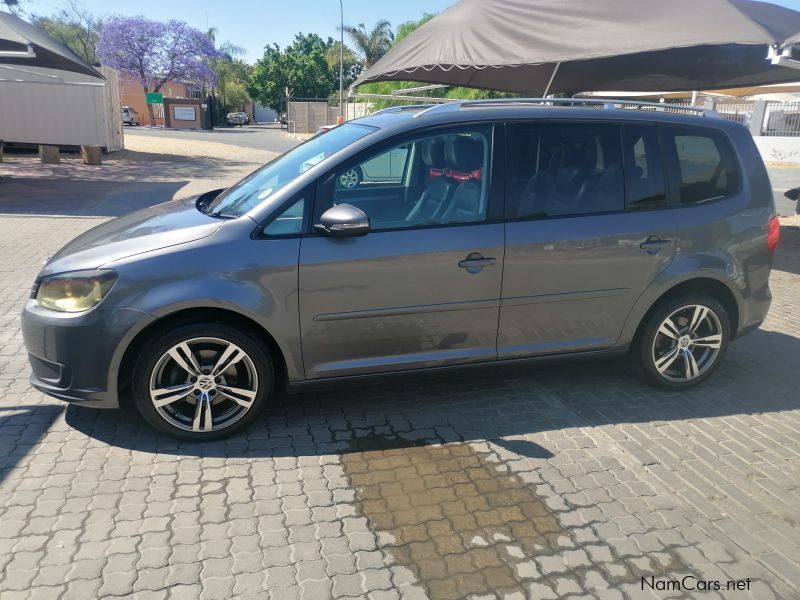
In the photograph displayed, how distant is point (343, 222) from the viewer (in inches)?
127

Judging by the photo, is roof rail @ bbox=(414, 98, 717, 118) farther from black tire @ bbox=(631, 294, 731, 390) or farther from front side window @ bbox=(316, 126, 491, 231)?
black tire @ bbox=(631, 294, 731, 390)

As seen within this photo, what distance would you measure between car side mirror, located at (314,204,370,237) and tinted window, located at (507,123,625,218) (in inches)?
35.9

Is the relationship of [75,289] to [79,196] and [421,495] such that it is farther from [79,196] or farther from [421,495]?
[79,196]

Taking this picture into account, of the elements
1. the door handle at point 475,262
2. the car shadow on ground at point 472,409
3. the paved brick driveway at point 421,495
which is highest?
the door handle at point 475,262

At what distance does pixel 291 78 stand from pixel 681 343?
67160mm

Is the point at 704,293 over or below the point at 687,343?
over

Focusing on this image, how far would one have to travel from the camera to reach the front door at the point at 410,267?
3348 millimetres

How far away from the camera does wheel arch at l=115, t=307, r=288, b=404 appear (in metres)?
3.21

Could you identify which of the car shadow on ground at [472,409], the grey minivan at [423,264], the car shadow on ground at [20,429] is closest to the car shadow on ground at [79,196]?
the car shadow on ground at [20,429]

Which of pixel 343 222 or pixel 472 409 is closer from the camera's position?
pixel 343 222

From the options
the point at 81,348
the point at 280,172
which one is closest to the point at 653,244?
the point at 280,172

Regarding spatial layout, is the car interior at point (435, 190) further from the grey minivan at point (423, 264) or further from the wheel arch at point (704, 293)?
the wheel arch at point (704, 293)

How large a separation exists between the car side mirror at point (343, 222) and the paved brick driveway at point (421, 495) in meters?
1.18

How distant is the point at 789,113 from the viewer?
25000mm
